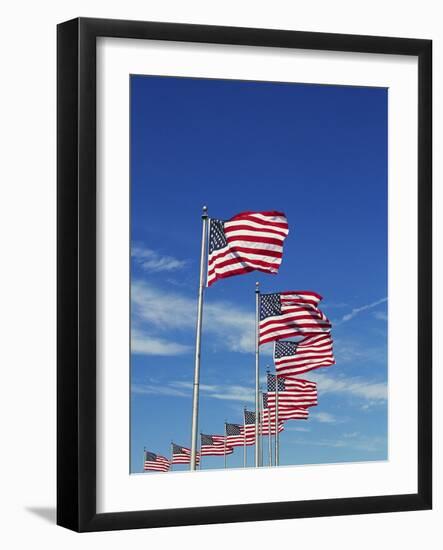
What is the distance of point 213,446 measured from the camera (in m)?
7.01

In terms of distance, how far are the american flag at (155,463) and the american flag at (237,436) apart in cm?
38

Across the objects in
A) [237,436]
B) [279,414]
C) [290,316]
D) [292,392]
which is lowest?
[237,436]

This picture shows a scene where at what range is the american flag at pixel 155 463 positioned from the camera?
6844mm

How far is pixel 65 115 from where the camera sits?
6.70 meters

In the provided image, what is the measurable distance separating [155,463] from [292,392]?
2.95 feet

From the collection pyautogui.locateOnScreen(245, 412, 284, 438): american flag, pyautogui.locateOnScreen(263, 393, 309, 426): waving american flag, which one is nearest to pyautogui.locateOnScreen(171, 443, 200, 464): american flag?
pyautogui.locateOnScreen(245, 412, 284, 438): american flag

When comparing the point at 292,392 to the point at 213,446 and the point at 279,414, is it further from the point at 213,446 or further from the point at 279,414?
the point at 213,446

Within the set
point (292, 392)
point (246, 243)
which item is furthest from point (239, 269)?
point (292, 392)

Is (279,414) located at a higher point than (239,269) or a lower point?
lower

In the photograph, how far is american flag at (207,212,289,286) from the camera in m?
7.09

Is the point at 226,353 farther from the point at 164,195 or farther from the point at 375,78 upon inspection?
the point at 375,78

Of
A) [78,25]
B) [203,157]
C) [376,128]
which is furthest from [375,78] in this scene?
[78,25]

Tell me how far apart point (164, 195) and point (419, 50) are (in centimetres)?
177

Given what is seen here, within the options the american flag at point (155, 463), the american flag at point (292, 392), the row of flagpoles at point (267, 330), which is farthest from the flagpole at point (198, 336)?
the american flag at point (292, 392)
